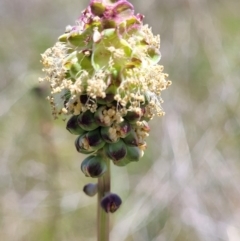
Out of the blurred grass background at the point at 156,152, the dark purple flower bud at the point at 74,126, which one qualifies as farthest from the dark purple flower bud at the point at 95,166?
the blurred grass background at the point at 156,152

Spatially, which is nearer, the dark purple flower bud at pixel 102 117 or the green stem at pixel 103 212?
the dark purple flower bud at pixel 102 117

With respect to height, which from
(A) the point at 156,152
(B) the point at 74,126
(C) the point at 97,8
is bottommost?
(B) the point at 74,126

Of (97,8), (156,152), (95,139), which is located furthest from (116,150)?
(156,152)

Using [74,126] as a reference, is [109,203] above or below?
below

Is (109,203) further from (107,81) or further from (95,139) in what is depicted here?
(107,81)

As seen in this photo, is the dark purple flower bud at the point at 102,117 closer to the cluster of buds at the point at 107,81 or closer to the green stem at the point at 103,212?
the cluster of buds at the point at 107,81

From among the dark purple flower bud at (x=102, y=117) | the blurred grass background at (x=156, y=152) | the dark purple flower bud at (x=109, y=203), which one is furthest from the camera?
the blurred grass background at (x=156, y=152)

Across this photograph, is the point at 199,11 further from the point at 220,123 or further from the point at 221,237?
the point at 221,237

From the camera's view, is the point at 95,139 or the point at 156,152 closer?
the point at 95,139

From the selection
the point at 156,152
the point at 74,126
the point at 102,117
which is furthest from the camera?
the point at 156,152
